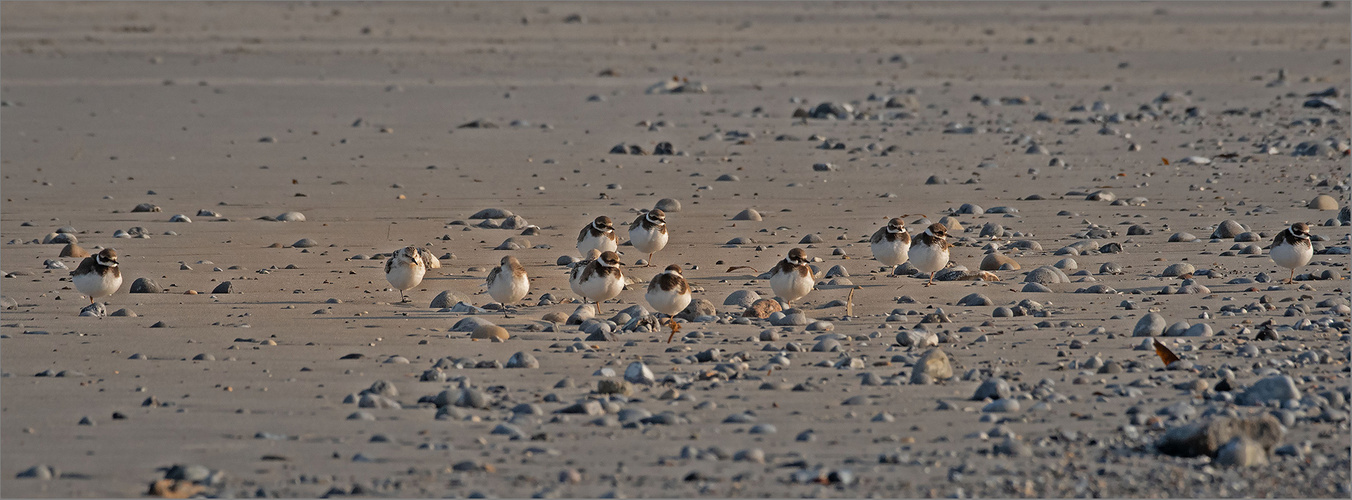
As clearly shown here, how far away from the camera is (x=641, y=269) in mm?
10258

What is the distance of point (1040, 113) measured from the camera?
20141 mm

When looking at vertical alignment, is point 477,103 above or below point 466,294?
above

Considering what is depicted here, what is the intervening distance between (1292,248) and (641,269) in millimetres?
3943

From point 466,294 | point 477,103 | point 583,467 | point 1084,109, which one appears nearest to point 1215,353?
point 583,467

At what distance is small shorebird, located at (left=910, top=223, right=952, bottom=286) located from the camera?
9.02 meters

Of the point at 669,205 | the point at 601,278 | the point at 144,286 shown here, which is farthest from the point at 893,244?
the point at 144,286

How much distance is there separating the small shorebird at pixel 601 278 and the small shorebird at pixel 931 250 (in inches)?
73.2

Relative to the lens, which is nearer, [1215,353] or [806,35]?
[1215,353]

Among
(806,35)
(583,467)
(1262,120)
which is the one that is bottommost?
(583,467)

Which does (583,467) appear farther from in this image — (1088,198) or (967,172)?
(967,172)

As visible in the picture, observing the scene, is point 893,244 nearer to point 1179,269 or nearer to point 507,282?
point 1179,269

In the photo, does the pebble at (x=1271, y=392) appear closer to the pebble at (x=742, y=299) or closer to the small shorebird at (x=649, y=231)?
the pebble at (x=742, y=299)

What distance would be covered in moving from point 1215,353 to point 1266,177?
7744 mm

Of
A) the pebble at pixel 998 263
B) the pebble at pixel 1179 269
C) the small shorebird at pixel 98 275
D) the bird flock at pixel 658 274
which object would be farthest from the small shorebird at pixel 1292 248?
the small shorebird at pixel 98 275
